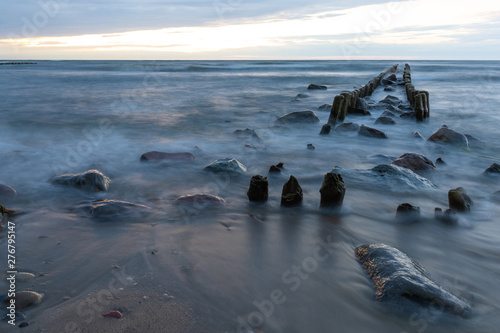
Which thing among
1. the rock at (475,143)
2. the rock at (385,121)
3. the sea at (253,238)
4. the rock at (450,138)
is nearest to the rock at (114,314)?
the sea at (253,238)

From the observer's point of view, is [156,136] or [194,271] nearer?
[194,271]

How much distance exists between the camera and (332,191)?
395 centimetres

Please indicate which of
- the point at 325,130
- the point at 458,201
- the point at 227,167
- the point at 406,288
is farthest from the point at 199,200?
the point at 325,130

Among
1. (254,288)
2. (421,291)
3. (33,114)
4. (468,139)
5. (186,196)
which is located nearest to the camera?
(421,291)

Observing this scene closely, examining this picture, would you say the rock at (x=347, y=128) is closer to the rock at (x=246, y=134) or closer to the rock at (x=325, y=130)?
the rock at (x=325, y=130)

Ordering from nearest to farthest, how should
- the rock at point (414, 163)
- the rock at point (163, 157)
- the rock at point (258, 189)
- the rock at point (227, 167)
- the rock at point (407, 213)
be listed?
the rock at point (407, 213) → the rock at point (258, 189) → the rock at point (227, 167) → the rock at point (414, 163) → the rock at point (163, 157)

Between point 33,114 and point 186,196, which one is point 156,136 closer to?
point 186,196

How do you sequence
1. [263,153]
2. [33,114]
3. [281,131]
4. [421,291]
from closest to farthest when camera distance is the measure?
[421,291] < [263,153] < [281,131] < [33,114]

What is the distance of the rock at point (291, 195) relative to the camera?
13.1 feet

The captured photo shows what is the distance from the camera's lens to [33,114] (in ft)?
35.9

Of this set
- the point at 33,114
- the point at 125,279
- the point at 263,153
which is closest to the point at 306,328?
the point at 125,279

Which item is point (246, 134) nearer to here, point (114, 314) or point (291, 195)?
point (291, 195)

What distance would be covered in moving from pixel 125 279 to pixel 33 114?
10.4 meters

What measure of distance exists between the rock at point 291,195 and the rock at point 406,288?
4.51 feet
